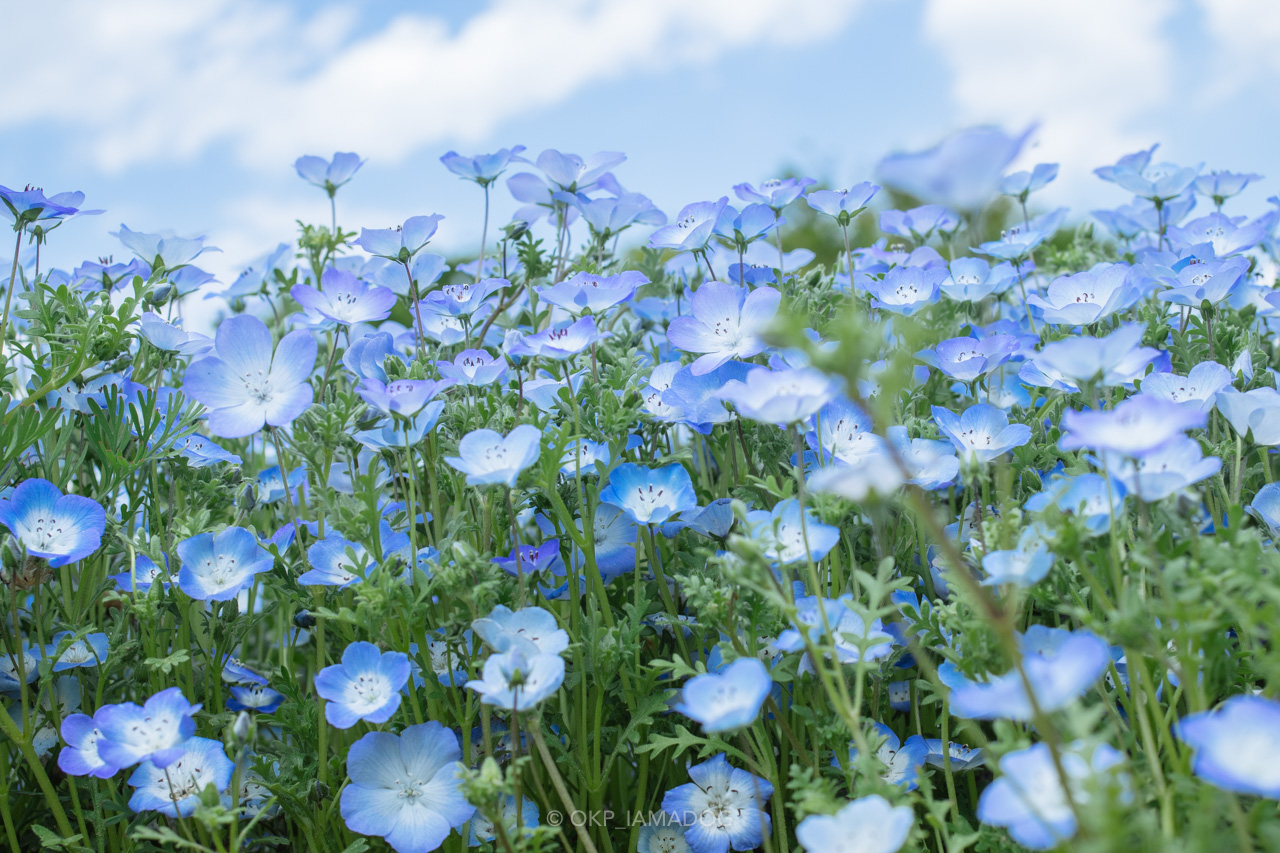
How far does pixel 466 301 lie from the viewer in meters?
2.00

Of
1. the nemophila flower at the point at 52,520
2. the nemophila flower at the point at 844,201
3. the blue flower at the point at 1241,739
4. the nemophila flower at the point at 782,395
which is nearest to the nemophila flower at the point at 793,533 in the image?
the nemophila flower at the point at 782,395

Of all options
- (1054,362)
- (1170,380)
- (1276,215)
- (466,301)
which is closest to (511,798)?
(466,301)

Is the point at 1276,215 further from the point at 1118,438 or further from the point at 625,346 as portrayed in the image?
the point at 1118,438

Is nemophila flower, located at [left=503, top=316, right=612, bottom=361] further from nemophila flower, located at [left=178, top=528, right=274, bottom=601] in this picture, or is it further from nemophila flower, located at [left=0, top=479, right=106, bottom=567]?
nemophila flower, located at [left=0, top=479, right=106, bottom=567]

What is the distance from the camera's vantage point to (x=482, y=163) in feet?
7.70

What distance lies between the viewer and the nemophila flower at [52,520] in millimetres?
1653

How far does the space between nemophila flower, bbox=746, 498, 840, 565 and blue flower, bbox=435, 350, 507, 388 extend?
523 mm

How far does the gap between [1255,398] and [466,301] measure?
144 centimetres

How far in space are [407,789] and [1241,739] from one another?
1.16 m

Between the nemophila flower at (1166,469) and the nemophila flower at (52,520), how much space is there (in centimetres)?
161

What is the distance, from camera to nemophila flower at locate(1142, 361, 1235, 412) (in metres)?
1.65

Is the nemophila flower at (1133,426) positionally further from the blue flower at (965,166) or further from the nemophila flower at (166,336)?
the nemophila flower at (166,336)

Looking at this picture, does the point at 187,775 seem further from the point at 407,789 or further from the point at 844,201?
the point at 844,201

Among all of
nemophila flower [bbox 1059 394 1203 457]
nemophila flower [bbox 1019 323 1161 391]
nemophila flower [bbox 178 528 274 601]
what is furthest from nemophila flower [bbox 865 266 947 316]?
nemophila flower [bbox 178 528 274 601]
